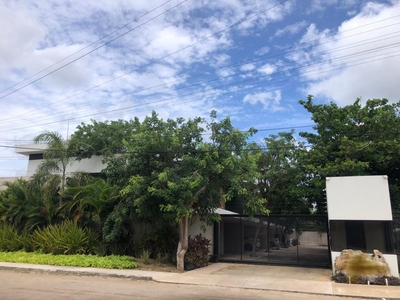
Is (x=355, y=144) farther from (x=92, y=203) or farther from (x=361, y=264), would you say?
(x=92, y=203)

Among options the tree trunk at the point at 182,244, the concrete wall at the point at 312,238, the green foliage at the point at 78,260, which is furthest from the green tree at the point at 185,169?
the concrete wall at the point at 312,238

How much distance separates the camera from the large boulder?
12477 millimetres

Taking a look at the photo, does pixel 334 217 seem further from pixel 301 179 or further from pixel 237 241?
pixel 237 241

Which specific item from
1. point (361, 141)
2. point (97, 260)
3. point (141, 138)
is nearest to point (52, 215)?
point (97, 260)

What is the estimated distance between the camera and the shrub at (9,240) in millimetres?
19156

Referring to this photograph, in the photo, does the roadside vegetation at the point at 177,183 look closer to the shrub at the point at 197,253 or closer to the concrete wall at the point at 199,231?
the shrub at the point at 197,253

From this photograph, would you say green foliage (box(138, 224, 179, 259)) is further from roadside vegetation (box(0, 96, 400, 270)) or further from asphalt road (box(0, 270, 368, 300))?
asphalt road (box(0, 270, 368, 300))

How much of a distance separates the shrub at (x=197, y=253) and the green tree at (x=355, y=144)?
6.28m

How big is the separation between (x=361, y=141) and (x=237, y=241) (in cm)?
808

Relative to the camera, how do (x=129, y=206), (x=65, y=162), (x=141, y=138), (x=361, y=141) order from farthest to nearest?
(x=65, y=162) → (x=361, y=141) → (x=129, y=206) → (x=141, y=138)

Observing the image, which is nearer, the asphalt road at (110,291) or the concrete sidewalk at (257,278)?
the asphalt road at (110,291)

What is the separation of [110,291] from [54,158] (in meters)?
12.0

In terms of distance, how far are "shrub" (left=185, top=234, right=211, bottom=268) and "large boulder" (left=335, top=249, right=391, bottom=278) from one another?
5958 millimetres

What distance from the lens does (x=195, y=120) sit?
1546cm
